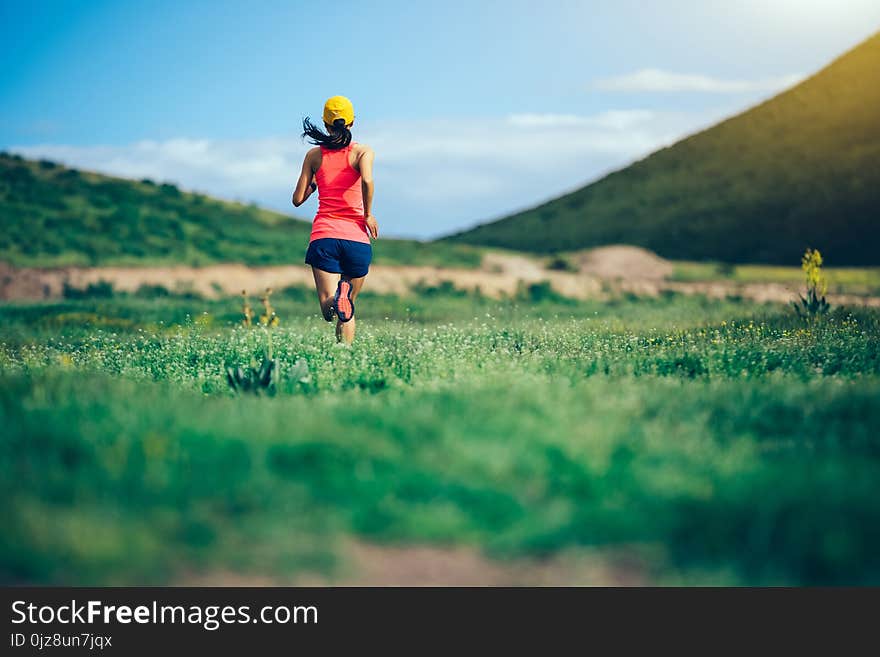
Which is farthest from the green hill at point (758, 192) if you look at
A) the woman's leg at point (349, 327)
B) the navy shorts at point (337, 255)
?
the navy shorts at point (337, 255)

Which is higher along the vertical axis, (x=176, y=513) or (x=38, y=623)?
(x=176, y=513)

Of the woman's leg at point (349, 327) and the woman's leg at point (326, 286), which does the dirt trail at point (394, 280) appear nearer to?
the woman's leg at point (349, 327)

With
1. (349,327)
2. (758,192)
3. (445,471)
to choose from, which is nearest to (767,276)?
(758,192)

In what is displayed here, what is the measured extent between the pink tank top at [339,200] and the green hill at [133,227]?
2050 cm

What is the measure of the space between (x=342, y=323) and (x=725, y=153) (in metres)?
49.5

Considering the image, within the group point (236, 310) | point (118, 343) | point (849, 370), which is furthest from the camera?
point (236, 310)

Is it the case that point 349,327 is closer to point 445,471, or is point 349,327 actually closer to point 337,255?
point 337,255

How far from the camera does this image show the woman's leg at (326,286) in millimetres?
10141

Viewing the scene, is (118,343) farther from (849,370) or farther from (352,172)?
(849,370)

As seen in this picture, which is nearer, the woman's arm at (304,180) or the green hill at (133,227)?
the woman's arm at (304,180)

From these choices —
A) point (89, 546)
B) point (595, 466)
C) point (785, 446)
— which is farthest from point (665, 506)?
point (89, 546)

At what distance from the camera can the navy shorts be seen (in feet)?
32.8

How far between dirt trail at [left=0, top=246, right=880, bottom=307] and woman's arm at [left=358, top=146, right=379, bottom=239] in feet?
57.7

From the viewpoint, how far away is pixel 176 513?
4805 mm
